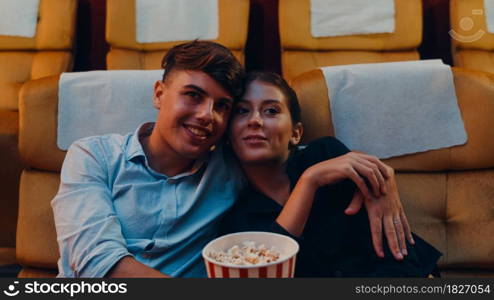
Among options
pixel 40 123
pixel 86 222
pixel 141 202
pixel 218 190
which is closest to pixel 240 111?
pixel 218 190

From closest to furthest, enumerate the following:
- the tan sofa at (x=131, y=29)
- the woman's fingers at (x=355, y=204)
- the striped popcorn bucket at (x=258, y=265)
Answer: the striped popcorn bucket at (x=258, y=265)
the woman's fingers at (x=355, y=204)
the tan sofa at (x=131, y=29)

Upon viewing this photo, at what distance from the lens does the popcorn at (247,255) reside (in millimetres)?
592

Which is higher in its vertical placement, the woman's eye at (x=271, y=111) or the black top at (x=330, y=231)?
the woman's eye at (x=271, y=111)

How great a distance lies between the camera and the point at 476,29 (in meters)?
1.85

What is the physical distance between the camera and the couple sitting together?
2.66 ft

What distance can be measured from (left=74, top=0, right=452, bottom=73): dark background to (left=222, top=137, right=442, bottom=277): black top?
1.17m

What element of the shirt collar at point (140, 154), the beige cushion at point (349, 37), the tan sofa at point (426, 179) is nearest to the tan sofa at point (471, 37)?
the beige cushion at point (349, 37)

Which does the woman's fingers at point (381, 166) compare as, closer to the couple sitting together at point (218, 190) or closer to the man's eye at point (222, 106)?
the couple sitting together at point (218, 190)

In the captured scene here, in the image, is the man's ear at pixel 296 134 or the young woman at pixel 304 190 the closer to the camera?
the young woman at pixel 304 190

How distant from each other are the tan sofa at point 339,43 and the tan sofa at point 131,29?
167mm

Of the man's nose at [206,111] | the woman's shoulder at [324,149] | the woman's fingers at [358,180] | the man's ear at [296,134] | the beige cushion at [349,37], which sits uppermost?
the beige cushion at [349,37]

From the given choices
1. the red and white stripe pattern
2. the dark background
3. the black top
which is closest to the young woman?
the black top

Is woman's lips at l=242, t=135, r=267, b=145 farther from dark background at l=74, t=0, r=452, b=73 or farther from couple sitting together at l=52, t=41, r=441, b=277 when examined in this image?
dark background at l=74, t=0, r=452, b=73

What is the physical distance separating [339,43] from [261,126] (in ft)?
3.41
